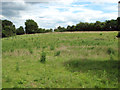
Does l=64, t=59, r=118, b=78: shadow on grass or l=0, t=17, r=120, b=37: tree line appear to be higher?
l=0, t=17, r=120, b=37: tree line

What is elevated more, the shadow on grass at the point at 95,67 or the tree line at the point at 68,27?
the tree line at the point at 68,27

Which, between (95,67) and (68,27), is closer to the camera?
(95,67)

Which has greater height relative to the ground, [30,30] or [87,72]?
[30,30]

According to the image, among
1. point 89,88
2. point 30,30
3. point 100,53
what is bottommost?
point 89,88

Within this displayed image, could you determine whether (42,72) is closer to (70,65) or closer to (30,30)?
(70,65)

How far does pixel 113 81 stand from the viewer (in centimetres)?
567

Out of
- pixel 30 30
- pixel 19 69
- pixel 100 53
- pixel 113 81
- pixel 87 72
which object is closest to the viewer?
pixel 113 81

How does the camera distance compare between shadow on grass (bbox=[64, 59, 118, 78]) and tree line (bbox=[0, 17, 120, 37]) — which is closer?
shadow on grass (bbox=[64, 59, 118, 78])

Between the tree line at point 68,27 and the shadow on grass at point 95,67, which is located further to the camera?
the tree line at point 68,27

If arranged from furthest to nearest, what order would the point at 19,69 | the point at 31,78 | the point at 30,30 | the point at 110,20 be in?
1. the point at 30,30
2. the point at 110,20
3. the point at 19,69
4. the point at 31,78

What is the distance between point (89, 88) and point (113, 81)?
1.35 meters

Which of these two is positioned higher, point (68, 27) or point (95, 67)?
point (68, 27)

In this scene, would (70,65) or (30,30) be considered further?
(30,30)

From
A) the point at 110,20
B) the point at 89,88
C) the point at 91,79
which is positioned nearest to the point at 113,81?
the point at 91,79
